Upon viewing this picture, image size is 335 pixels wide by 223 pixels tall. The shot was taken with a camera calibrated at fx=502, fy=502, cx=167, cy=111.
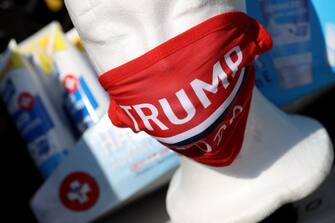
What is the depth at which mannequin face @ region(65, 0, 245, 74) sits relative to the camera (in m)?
0.77

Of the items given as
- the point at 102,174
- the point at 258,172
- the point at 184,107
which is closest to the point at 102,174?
the point at 102,174

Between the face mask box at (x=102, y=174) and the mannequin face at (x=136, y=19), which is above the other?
the mannequin face at (x=136, y=19)

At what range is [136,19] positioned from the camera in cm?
78

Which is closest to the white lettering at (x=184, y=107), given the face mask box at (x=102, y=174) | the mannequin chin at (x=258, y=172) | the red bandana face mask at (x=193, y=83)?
the red bandana face mask at (x=193, y=83)

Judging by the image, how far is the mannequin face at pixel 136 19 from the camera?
30.1 inches

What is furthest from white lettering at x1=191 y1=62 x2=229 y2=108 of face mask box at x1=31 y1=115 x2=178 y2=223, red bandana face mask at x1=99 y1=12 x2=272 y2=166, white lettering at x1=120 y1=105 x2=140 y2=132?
face mask box at x1=31 y1=115 x2=178 y2=223

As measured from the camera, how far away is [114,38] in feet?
2.62

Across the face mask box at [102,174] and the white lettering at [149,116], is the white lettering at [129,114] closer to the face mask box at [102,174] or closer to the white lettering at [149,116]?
the white lettering at [149,116]

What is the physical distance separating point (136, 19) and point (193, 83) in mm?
133

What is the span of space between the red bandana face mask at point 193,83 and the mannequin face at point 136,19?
0.02 meters

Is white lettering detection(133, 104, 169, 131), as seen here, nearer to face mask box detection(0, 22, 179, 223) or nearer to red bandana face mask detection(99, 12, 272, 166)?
red bandana face mask detection(99, 12, 272, 166)

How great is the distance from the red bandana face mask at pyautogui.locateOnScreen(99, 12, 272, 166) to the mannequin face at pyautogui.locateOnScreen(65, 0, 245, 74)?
0.02 meters

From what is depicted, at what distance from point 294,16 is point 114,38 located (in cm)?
56

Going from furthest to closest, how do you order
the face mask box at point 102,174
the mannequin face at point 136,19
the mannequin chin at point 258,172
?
the face mask box at point 102,174 → the mannequin chin at point 258,172 → the mannequin face at point 136,19
